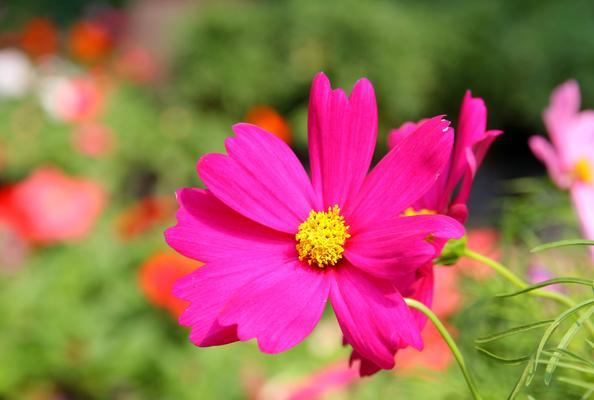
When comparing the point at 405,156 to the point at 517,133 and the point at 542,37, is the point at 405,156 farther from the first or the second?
the point at 517,133

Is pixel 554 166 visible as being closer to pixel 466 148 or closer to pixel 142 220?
pixel 466 148

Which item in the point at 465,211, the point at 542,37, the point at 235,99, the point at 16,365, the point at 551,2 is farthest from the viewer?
the point at 551,2

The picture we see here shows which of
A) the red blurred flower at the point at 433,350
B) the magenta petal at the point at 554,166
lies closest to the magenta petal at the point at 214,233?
the magenta petal at the point at 554,166

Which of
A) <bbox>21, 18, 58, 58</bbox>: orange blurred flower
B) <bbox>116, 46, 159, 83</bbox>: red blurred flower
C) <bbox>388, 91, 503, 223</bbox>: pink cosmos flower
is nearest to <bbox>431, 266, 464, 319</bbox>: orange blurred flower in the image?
<bbox>388, 91, 503, 223</bbox>: pink cosmos flower

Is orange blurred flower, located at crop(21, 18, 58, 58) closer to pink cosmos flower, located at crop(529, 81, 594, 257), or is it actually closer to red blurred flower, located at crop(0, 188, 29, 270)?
red blurred flower, located at crop(0, 188, 29, 270)

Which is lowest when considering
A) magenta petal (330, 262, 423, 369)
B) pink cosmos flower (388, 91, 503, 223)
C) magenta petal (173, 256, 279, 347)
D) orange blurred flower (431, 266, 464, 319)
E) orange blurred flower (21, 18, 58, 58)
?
orange blurred flower (431, 266, 464, 319)

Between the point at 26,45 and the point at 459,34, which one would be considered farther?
the point at 459,34

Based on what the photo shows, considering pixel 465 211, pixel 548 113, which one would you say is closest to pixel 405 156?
pixel 465 211
